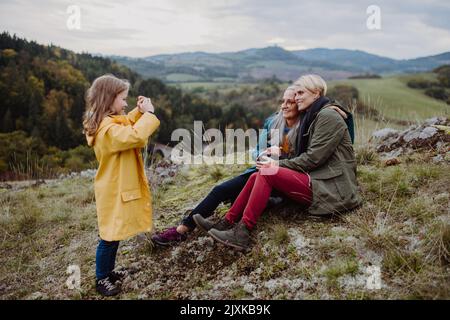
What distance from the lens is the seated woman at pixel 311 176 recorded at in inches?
128

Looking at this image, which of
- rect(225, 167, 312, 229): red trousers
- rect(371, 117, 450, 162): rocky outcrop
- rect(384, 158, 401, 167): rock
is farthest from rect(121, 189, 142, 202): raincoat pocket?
rect(371, 117, 450, 162): rocky outcrop

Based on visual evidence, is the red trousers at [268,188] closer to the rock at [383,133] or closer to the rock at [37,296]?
the rock at [37,296]

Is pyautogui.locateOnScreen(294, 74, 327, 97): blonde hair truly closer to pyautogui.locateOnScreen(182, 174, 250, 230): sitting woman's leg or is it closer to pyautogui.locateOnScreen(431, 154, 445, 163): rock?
pyautogui.locateOnScreen(182, 174, 250, 230): sitting woman's leg

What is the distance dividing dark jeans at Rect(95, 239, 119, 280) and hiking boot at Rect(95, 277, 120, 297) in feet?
0.14

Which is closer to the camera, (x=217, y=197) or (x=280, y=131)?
(x=217, y=197)

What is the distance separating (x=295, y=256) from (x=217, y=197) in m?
0.96

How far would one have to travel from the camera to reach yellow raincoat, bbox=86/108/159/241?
2883mm

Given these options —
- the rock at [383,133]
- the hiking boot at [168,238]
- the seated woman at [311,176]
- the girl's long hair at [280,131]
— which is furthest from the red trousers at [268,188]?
the rock at [383,133]

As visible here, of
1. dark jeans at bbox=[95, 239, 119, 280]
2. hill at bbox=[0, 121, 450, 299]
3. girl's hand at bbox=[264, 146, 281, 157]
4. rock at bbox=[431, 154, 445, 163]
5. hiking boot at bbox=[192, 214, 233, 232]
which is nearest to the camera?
hill at bbox=[0, 121, 450, 299]

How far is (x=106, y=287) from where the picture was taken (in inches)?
123

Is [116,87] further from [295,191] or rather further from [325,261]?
[325,261]

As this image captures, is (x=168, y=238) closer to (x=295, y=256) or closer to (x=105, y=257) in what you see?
(x=105, y=257)

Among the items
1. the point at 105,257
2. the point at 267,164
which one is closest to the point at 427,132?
the point at 267,164

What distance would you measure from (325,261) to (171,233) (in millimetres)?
1581
